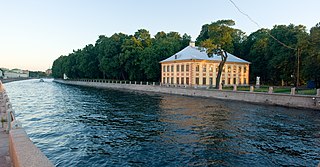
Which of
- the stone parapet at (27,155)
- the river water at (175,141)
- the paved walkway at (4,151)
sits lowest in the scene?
the river water at (175,141)

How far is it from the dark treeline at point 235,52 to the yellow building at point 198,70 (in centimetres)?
396

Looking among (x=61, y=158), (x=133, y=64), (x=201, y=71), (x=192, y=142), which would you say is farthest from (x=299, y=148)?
(x=133, y=64)

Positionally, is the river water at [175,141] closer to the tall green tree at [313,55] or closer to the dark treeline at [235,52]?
the tall green tree at [313,55]

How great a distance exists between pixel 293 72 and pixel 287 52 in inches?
176

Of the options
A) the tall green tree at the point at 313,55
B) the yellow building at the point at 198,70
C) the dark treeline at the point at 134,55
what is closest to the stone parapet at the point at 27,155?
the tall green tree at the point at 313,55

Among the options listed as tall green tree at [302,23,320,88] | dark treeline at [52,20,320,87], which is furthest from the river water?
dark treeline at [52,20,320,87]


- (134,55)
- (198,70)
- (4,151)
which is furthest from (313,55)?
(134,55)

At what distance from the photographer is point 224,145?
37.2 ft

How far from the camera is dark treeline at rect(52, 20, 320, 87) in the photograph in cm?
3894

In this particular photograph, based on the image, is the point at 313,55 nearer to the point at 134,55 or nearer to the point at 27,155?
the point at 27,155

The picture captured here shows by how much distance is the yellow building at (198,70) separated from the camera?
5228 cm

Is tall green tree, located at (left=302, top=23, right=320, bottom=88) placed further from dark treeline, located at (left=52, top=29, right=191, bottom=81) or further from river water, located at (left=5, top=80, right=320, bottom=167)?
dark treeline, located at (left=52, top=29, right=191, bottom=81)

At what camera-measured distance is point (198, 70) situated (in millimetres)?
52375

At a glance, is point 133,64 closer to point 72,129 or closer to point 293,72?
point 293,72
